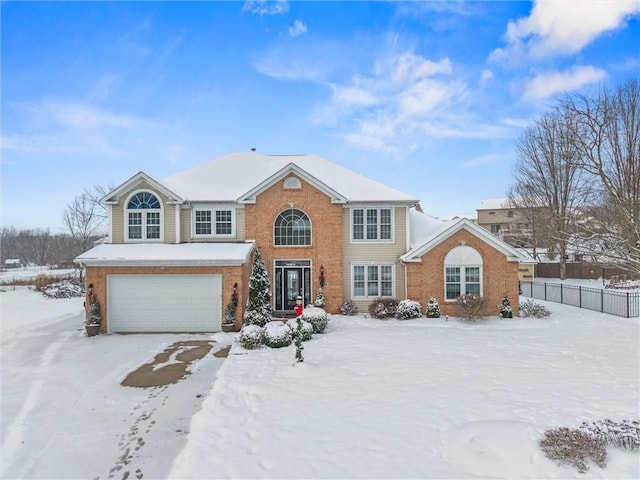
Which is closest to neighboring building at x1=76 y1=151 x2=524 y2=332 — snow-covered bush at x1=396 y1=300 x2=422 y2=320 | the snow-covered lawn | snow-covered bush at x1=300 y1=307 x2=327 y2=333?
snow-covered bush at x1=396 y1=300 x2=422 y2=320

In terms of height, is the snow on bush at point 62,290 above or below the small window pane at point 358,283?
below

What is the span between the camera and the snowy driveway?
19.3ft

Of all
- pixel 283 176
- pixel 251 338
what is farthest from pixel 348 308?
pixel 283 176

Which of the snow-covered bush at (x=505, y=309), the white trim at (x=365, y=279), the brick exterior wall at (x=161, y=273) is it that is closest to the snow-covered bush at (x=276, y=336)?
the brick exterior wall at (x=161, y=273)

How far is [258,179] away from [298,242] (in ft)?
14.4

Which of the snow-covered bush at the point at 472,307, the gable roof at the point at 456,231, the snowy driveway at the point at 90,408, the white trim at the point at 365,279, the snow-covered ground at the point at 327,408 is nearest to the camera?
the snow-covered ground at the point at 327,408

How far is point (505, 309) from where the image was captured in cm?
1650

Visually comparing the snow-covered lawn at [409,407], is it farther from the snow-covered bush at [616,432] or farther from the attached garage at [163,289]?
the attached garage at [163,289]

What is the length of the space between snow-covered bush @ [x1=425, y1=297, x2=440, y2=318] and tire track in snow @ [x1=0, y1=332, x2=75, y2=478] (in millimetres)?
14388

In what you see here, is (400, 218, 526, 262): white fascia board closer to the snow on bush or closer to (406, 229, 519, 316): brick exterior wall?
(406, 229, 519, 316): brick exterior wall

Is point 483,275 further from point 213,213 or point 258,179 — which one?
point 213,213

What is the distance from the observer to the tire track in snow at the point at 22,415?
244 inches

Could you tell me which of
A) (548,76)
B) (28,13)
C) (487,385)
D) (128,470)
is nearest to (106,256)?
(28,13)

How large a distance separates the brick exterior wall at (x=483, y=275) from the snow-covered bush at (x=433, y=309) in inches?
13.7
